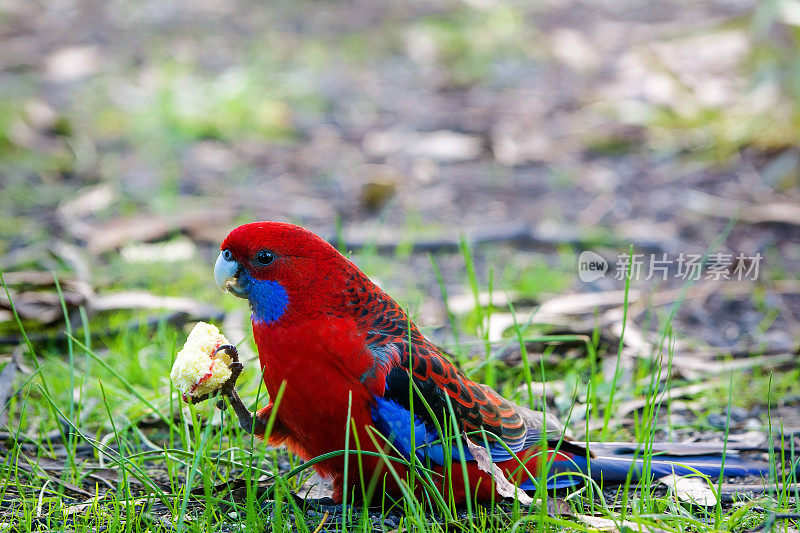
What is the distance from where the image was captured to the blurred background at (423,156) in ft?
12.5

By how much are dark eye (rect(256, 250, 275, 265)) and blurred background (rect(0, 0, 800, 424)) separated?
0.79 meters

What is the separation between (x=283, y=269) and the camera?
214cm

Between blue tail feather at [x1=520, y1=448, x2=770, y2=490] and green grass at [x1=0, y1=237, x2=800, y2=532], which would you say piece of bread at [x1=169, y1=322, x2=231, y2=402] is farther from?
blue tail feather at [x1=520, y1=448, x2=770, y2=490]

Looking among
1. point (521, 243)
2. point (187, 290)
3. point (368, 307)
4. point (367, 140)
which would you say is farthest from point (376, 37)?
point (368, 307)

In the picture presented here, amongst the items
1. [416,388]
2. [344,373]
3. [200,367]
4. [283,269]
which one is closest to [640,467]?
[416,388]

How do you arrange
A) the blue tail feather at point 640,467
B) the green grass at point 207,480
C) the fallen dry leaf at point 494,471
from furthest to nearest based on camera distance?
1. the blue tail feather at point 640,467
2. the fallen dry leaf at point 494,471
3. the green grass at point 207,480

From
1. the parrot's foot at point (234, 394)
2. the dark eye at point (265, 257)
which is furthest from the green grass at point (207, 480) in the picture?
the dark eye at point (265, 257)

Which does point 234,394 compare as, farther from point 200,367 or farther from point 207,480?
point 207,480

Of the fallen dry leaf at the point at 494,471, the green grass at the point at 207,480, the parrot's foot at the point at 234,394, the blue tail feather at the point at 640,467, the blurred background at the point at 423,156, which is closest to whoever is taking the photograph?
the green grass at the point at 207,480

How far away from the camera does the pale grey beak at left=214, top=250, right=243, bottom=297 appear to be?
2.20 meters

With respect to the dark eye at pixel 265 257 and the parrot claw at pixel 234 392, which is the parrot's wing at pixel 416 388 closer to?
the dark eye at pixel 265 257

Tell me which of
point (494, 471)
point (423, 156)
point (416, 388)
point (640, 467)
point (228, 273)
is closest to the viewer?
point (416, 388)

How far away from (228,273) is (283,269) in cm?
18

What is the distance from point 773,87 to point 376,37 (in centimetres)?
435
